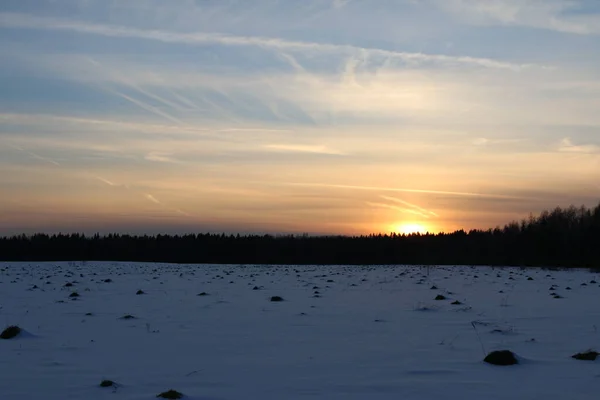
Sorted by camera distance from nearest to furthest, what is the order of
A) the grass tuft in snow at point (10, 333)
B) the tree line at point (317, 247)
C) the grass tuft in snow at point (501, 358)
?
the grass tuft in snow at point (501, 358) → the grass tuft in snow at point (10, 333) → the tree line at point (317, 247)

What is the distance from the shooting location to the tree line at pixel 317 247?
285ft

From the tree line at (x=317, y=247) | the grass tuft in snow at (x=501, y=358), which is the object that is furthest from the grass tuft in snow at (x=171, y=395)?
the tree line at (x=317, y=247)

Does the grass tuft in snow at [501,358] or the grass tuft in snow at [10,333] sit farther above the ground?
the grass tuft in snow at [501,358]

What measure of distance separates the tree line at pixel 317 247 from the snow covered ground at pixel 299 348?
2802 inches

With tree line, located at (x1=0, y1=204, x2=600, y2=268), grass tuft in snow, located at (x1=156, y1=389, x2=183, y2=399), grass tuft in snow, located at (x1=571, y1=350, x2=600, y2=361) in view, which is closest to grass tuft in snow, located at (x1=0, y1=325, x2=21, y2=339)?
grass tuft in snow, located at (x1=156, y1=389, x2=183, y2=399)

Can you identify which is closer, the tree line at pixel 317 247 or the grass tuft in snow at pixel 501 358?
the grass tuft in snow at pixel 501 358

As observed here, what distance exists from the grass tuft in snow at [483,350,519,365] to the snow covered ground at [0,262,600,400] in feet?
0.49

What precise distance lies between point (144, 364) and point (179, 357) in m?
0.70

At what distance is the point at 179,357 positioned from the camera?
9477mm

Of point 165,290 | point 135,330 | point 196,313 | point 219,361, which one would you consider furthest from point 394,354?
point 165,290

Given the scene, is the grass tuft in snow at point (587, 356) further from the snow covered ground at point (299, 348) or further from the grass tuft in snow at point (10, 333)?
the grass tuft in snow at point (10, 333)

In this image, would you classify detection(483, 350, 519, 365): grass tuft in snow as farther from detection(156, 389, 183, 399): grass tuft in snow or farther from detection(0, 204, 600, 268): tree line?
detection(0, 204, 600, 268): tree line

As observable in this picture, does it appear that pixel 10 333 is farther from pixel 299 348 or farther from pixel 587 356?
pixel 587 356

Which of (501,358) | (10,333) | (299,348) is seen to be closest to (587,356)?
(501,358)
